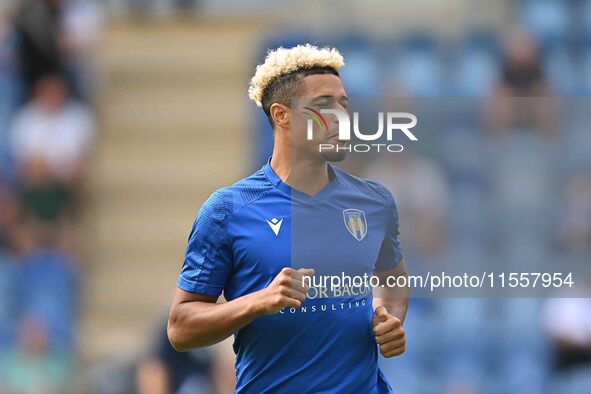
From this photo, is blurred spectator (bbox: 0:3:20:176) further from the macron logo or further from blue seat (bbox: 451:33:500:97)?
the macron logo

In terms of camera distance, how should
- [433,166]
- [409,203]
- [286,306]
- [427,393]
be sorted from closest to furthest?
[286,306] → [409,203] → [433,166] → [427,393]

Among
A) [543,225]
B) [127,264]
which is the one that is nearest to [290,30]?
[127,264]

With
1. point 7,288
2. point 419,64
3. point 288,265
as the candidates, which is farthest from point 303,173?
point 7,288

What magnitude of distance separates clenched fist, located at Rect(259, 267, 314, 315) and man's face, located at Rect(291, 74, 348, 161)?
1.55 ft

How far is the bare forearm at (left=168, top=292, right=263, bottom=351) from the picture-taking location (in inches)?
130

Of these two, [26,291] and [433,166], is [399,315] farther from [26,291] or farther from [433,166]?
[26,291]

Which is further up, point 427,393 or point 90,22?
point 90,22

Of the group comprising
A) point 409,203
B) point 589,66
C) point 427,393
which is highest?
point 589,66

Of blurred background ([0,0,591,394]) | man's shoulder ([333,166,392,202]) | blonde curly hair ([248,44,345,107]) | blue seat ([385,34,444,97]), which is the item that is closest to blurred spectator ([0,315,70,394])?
blurred background ([0,0,591,394])

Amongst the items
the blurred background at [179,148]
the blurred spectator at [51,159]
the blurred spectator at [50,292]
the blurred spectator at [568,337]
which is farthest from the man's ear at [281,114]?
the blurred spectator at [51,159]

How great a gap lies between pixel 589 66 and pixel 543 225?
3667 mm

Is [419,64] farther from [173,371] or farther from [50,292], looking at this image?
[173,371]

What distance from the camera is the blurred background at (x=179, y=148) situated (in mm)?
6773

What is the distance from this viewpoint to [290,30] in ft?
29.2
